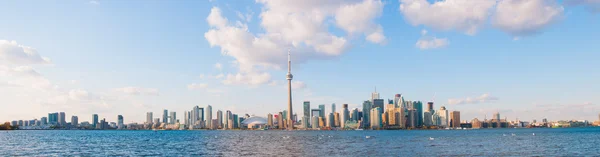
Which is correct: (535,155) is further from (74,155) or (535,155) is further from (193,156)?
(74,155)

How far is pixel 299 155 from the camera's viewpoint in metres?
89.4

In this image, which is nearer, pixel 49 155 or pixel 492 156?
pixel 492 156

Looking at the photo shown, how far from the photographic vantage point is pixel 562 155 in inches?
3504

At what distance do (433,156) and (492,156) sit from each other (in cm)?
1055

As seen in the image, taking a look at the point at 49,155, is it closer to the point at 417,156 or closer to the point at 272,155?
the point at 272,155

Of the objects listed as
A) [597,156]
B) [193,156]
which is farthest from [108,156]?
[597,156]

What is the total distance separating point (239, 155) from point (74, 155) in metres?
32.5

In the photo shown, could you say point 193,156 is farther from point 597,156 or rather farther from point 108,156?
point 597,156

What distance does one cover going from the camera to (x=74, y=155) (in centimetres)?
9200

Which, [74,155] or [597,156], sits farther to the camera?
[74,155]

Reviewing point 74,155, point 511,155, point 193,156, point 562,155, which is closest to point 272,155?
point 193,156

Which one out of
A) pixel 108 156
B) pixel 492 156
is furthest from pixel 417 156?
pixel 108 156

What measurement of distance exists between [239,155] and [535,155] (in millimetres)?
55946

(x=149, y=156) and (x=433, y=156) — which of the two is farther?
(x=149, y=156)
